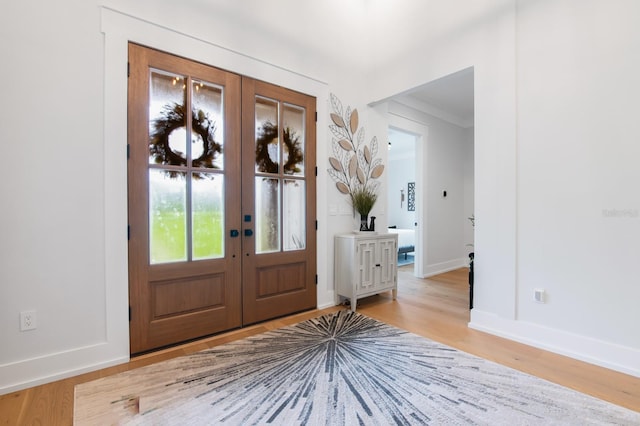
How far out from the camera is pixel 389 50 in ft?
12.1

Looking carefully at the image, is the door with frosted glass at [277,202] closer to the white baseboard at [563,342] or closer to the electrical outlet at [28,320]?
the electrical outlet at [28,320]

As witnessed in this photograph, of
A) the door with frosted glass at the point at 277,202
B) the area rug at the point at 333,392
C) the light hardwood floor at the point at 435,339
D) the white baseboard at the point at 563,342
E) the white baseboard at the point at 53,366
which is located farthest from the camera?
the door with frosted glass at the point at 277,202

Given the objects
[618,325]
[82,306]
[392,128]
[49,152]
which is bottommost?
[618,325]

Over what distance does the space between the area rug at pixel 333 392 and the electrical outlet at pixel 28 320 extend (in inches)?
20.7

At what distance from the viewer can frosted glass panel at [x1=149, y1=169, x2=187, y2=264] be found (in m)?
2.42

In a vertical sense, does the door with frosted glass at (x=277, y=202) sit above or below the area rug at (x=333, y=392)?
above

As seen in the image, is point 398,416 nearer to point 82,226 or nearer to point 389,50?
point 82,226

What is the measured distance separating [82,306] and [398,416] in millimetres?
2251

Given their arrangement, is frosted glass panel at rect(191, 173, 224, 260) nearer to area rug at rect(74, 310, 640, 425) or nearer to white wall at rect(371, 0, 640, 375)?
area rug at rect(74, 310, 640, 425)

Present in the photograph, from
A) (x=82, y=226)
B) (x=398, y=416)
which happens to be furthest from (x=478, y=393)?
(x=82, y=226)

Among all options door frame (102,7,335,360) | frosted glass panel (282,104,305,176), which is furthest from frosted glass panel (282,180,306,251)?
door frame (102,7,335,360)

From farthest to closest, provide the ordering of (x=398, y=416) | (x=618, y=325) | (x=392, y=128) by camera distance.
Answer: (x=392, y=128), (x=618, y=325), (x=398, y=416)

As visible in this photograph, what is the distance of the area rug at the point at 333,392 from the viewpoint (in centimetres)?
162

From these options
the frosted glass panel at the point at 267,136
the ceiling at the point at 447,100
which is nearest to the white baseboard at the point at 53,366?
the frosted glass panel at the point at 267,136
